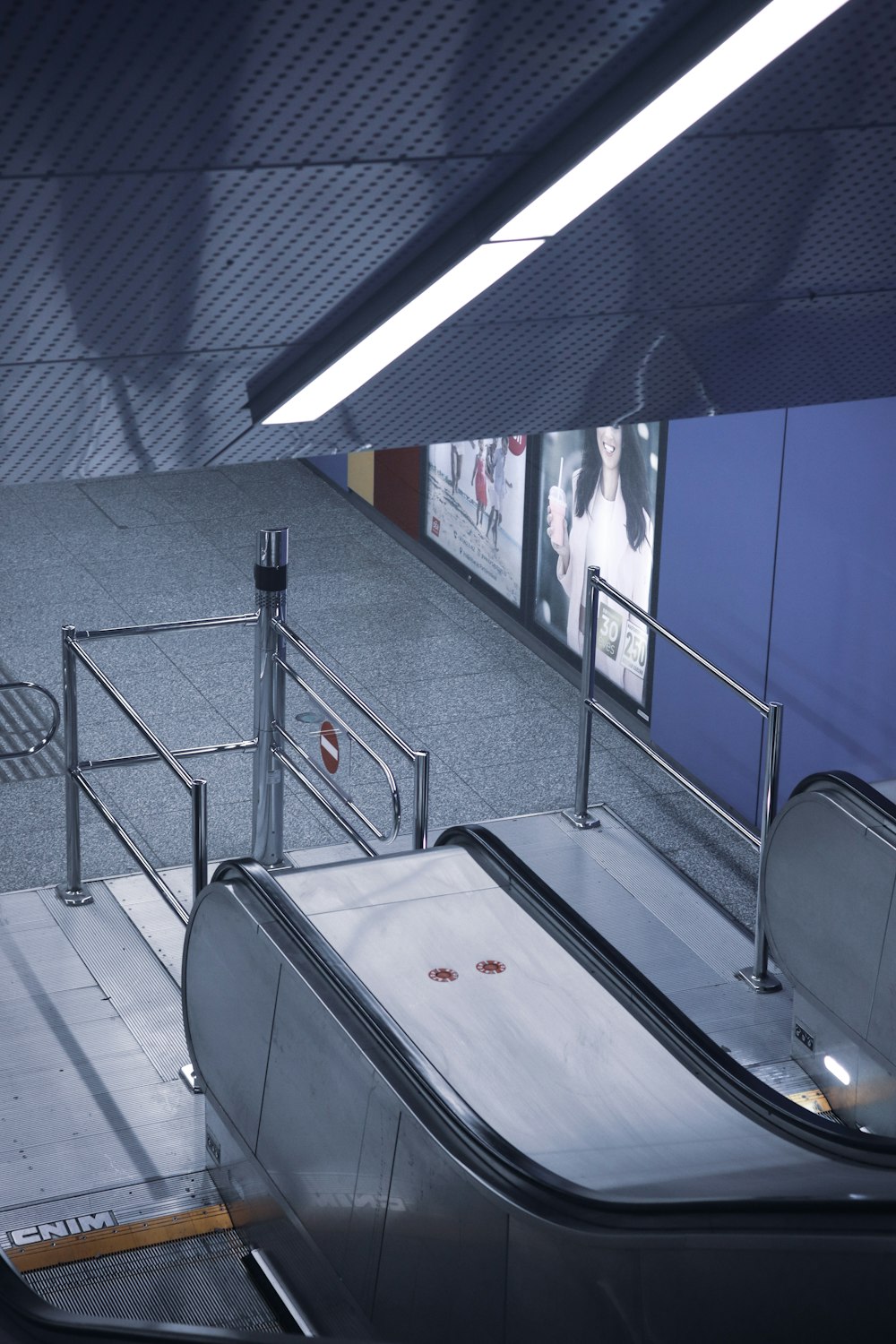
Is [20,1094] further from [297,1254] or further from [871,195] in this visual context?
[871,195]

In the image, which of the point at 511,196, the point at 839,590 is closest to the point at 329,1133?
the point at 511,196

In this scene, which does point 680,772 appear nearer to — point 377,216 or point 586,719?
point 586,719

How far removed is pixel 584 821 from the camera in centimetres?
638

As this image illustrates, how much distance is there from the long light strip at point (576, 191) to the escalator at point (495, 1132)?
137 centimetres

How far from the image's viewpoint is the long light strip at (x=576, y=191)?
77.4 inches

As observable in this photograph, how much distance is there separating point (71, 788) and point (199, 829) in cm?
112

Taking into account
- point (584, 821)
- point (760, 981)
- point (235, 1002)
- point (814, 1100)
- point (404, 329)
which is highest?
point (404, 329)

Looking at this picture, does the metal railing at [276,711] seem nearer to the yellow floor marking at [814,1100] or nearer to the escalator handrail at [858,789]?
the escalator handrail at [858,789]

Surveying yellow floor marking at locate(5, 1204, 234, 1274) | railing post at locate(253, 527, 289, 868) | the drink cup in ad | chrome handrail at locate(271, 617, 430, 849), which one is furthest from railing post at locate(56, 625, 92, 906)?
the drink cup in ad

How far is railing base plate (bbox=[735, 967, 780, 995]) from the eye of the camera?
534cm

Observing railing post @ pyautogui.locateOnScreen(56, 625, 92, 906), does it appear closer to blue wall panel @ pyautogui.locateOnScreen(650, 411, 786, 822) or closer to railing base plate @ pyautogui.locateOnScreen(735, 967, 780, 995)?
railing base plate @ pyautogui.locateOnScreen(735, 967, 780, 995)

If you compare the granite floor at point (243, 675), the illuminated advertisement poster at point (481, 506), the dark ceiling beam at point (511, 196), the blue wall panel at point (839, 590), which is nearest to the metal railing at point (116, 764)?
the granite floor at point (243, 675)

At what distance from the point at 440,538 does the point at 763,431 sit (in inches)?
133

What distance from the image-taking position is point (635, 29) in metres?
1.92
